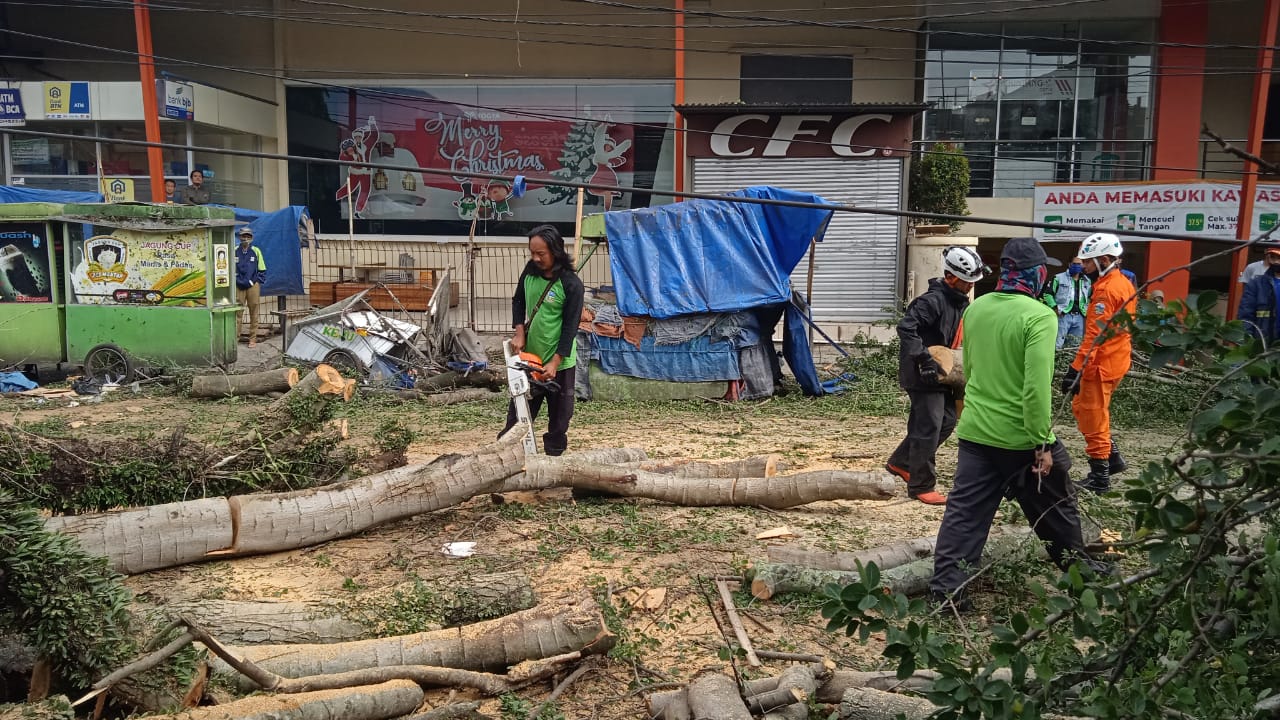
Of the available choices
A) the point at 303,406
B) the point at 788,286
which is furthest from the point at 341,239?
the point at 303,406

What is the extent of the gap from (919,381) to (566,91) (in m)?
13.9

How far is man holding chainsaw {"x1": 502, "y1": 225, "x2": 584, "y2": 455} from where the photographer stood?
7.28 meters

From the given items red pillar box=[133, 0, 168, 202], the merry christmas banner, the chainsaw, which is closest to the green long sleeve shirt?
the chainsaw

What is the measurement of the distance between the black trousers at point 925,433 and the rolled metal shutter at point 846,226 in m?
7.99

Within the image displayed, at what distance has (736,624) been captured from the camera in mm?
4762

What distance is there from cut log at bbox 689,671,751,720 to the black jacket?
11.5 feet

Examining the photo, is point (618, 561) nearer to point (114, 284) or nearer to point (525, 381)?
point (525, 381)

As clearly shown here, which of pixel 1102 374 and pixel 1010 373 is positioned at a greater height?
pixel 1010 373

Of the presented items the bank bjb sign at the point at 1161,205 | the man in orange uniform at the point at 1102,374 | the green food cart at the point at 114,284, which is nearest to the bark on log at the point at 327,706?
the man in orange uniform at the point at 1102,374

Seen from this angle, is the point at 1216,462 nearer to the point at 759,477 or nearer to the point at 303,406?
the point at 759,477

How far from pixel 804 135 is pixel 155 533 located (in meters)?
11.9

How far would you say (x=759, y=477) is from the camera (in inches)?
279

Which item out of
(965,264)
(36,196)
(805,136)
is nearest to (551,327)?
(965,264)

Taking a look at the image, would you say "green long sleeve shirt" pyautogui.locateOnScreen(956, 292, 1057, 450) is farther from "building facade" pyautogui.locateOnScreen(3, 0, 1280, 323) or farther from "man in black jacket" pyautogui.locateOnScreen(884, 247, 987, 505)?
"building facade" pyautogui.locateOnScreen(3, 0, 1280, 323)
